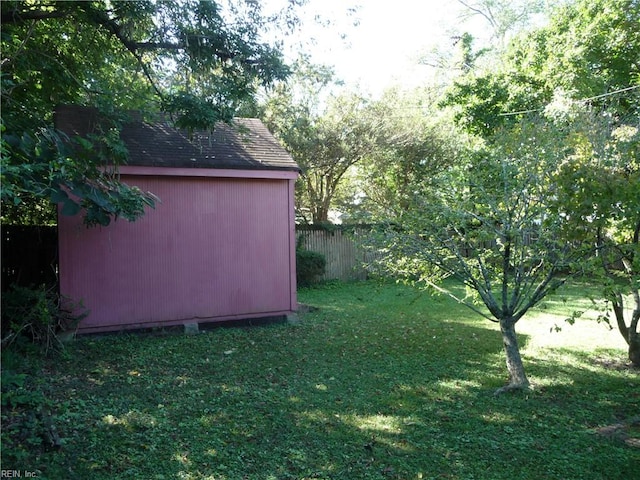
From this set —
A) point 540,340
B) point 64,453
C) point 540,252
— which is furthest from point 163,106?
point 540,340

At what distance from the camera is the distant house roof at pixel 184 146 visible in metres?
7.72

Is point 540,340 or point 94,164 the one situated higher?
point 94,164

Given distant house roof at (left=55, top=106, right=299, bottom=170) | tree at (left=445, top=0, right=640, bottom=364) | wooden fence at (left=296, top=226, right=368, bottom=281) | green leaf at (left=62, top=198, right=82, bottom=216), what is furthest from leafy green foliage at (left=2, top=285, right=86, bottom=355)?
wooden fence at (left=296, top=226, right=368, bottom=281)

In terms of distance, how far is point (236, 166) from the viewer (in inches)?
324

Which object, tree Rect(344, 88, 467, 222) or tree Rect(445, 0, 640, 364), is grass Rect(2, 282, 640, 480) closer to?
tree Rect(445, 0, 640, 364)

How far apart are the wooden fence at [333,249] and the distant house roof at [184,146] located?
539 centimetres

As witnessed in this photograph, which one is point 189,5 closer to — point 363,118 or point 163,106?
point 163,106

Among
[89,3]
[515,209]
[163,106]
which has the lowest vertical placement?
[515,209]

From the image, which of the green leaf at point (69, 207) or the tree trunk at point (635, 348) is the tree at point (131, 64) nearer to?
the green leaf at point (69, 207)

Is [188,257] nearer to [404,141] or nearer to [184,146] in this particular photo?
[184,146]

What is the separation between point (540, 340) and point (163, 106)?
22.3 feet

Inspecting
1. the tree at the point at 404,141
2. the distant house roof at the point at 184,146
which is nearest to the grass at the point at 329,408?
the distant house roof at the point at 184,146

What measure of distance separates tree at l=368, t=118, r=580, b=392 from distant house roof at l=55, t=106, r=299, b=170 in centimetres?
339

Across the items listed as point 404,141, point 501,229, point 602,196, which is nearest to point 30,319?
point 501,229
